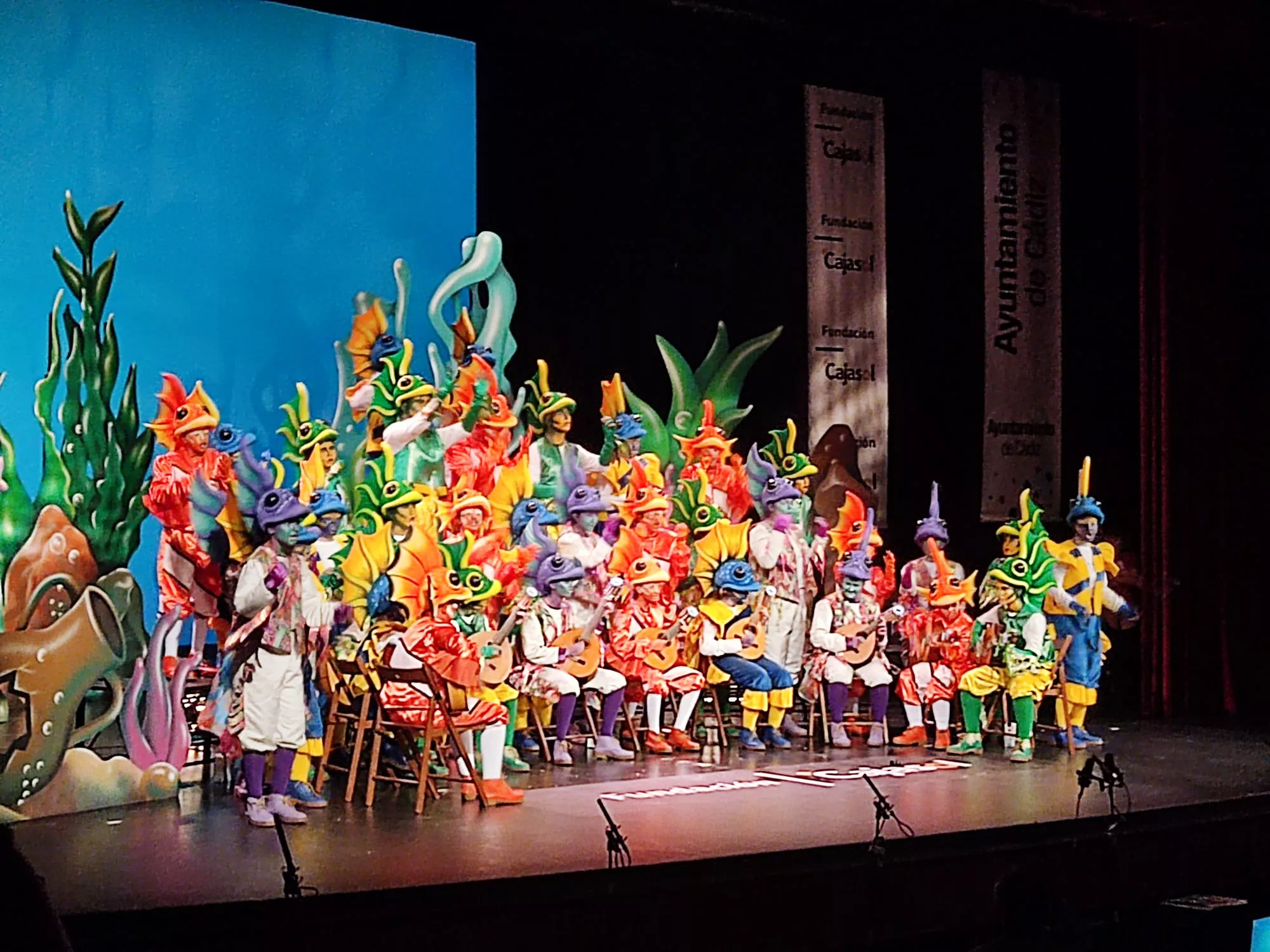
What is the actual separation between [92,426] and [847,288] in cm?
466

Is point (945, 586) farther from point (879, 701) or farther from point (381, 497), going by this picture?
point (381, 497)

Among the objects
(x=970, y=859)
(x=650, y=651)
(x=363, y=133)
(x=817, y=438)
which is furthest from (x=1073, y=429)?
(x=970, y=859)

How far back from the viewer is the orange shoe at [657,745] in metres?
7.27

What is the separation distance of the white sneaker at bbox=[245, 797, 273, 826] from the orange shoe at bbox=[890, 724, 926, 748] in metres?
3.12

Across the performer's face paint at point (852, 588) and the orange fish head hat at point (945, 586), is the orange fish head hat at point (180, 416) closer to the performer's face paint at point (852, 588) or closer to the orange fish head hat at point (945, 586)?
the performer's face paint at point (852, 588)

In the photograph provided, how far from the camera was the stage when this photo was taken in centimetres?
463

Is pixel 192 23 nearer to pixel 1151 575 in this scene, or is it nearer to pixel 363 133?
pixel 363 133

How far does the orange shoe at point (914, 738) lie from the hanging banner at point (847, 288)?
2065 millimetres

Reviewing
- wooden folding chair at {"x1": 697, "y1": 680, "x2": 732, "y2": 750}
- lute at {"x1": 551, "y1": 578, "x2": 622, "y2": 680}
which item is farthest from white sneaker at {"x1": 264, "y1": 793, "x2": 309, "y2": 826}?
wooden folding chair at {"x1": 697, "y1": 680, "x2": 732, "y2": 750}

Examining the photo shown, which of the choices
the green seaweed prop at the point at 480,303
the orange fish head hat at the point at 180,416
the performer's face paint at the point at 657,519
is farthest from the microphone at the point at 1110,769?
the green seaweed prop at the point at 480,303

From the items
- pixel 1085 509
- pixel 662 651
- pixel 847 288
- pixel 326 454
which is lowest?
pixel 662 651

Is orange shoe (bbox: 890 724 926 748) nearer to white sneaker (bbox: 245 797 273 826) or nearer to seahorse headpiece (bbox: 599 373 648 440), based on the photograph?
seahorse headpiece (bbox: 599 373 648 440)

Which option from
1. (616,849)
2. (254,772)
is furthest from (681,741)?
(616,849)

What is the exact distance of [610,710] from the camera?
708 cm
